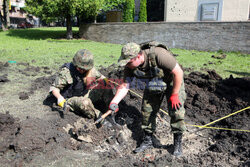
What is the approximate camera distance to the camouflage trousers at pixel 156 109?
2814 mm

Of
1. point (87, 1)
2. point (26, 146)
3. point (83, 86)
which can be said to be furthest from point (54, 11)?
point (26, 146)

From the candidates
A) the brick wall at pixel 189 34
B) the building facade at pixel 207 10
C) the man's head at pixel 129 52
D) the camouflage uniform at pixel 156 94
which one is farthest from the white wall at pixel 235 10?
the man's head at pixel 129 52

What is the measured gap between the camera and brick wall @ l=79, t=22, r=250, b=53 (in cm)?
1050

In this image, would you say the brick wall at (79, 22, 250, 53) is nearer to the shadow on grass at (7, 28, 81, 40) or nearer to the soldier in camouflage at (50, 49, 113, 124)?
the shadow on grass at (7, 28, 81, 40)

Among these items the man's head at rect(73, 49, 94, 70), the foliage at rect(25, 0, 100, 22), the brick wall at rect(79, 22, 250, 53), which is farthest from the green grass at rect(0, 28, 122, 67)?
the man's head at rect(73, 49, 94, 70)

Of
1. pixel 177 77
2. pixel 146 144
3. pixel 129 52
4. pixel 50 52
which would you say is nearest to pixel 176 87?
pixel 177 77

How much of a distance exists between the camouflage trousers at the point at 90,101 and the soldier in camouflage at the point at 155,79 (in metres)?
0.76

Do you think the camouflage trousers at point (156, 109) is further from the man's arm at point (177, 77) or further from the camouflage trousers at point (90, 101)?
the camouflage trousers at point (90, 101)

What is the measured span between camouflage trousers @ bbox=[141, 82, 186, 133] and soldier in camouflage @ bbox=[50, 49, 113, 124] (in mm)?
931

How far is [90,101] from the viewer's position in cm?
359

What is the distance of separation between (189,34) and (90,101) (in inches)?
385

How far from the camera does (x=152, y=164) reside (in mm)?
2752

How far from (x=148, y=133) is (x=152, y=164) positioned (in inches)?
17.9

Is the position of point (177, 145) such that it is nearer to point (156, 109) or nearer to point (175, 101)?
point (156, 109)
